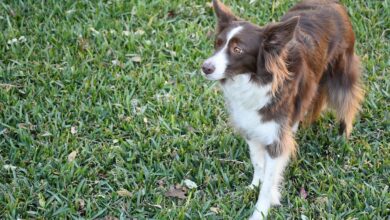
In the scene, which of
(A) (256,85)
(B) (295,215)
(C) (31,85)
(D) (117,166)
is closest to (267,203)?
(B) (295,215)

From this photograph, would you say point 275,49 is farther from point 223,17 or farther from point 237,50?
point 223,17

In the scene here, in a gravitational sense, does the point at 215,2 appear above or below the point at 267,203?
above

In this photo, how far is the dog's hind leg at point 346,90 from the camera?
16.7 feet

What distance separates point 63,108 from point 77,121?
0.25 metres

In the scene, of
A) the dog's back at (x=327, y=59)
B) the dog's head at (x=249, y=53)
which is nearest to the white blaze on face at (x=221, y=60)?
the dog's head at (x=249, y=53)

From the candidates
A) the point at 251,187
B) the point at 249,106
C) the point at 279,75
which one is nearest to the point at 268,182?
the point at 251,187

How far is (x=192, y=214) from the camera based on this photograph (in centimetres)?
460

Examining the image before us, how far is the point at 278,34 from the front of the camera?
13.1 ft

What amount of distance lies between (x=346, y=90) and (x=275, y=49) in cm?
142

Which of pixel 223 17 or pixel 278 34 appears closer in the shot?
pixel 278 34

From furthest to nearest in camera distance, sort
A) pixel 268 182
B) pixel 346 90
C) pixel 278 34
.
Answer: pixel 346 90, pixel 268 182, pixel 278 34

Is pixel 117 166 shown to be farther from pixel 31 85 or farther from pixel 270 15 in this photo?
pixel 270 15

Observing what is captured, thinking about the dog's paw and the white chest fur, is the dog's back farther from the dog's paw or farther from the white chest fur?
the dog's paw

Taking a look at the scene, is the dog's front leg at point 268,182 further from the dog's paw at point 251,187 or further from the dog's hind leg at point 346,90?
the dog's hind leg at point 346,90
